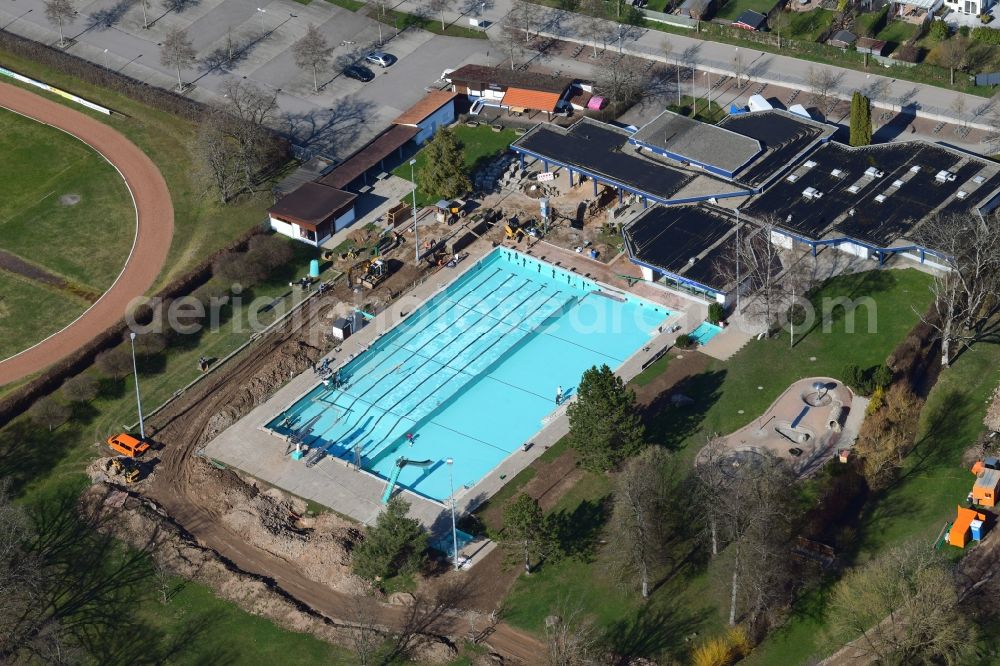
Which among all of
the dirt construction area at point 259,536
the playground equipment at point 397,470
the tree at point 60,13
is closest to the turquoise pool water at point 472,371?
the playground equipment at point 397,470

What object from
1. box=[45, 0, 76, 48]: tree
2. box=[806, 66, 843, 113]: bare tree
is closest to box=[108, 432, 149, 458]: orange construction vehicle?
box=[45, 0, 76, 48]: tree

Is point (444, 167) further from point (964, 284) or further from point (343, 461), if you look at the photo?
point (964, 284)

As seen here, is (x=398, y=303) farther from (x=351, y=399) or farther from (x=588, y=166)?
(x=588, y=166)

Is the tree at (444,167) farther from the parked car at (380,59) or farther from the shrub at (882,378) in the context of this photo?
the shrub at (882,378)

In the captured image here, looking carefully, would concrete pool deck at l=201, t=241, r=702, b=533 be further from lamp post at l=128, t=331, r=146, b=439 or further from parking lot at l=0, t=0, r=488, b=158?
parking lot at l=0, t=0, r=488, b=158

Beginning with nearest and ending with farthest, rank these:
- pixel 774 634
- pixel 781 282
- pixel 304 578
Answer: pixel 774 634
pixel 304 578
pixel 781 282

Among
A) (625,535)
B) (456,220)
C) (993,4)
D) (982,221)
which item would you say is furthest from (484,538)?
(993,4)
